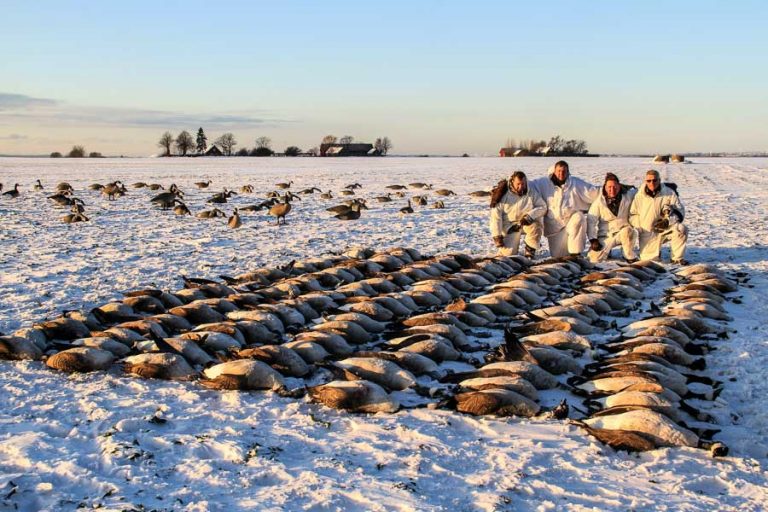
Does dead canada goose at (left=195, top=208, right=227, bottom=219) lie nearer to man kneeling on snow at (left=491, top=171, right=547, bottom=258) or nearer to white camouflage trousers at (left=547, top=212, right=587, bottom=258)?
man kneeling on snow at (left=491, top=171, right=547, bottom=258)

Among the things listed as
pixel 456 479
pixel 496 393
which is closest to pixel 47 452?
pixel 456 479

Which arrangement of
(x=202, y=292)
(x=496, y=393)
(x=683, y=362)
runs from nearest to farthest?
(x=496, y=393), (x=683, y=362), (x=202, y=292)

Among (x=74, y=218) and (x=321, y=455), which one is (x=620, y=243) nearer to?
(x=321, y=455)

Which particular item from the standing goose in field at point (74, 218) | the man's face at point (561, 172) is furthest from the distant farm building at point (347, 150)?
the man's face at point (561, 172)

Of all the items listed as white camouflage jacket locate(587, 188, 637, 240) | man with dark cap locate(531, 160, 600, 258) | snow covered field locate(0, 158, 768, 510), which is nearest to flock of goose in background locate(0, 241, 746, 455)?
snow covered field locate(0, 158, 768, 510)

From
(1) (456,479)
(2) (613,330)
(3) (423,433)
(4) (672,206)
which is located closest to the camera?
(1) (456,479)

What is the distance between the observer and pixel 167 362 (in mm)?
6941

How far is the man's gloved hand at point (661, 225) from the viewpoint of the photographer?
41.8ft

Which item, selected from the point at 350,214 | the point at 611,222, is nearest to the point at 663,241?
the point at 611,222

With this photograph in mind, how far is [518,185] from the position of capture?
43.7 ft

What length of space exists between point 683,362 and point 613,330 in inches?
59.1

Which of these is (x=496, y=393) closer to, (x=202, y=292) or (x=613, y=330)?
(x=613, y=330)

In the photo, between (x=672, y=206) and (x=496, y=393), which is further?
(x=672, y=206)

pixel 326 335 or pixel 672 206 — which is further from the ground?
pixel 672 206
